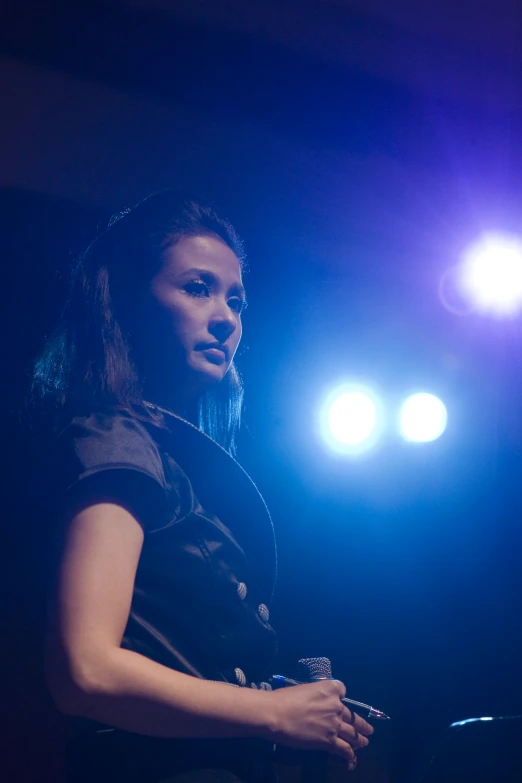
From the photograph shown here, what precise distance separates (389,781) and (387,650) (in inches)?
11.0

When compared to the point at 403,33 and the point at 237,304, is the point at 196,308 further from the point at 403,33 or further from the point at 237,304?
the point at 403,33

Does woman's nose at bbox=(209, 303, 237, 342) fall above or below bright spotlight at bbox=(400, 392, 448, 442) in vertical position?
below

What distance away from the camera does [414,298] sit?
192cm

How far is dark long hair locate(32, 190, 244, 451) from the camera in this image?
1213 mm

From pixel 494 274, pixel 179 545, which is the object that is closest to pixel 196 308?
pixel 179 545

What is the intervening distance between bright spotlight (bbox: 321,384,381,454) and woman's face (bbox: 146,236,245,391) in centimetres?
37

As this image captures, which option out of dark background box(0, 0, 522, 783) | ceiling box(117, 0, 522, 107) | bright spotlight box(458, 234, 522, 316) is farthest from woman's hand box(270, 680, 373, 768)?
ceiling box(117, 0, 522, 107)

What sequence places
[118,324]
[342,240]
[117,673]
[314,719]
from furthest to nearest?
[342,240] < [118,324] < [314,719] < [117,673]

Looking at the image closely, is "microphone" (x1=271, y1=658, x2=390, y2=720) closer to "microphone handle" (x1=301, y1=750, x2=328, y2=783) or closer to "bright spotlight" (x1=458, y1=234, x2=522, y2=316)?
"microphone handle" (x1=301, y1=750, x2=328, y2=783)

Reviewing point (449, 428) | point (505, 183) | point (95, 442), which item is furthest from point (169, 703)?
point (505, 183)

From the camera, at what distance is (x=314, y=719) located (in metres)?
0.99

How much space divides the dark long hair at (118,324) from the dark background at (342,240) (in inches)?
2.7

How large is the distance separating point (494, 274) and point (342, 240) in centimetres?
51

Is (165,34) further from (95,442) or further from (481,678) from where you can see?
(481,678)
